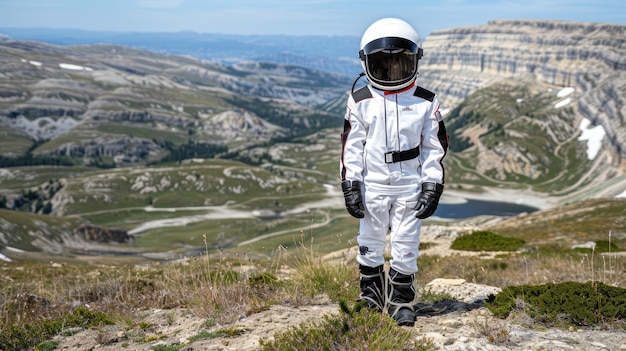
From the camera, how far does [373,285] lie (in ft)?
29.9

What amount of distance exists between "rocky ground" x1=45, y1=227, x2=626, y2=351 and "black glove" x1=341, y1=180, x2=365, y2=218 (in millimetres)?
1922

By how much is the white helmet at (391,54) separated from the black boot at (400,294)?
11.9ft

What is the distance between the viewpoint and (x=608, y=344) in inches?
272

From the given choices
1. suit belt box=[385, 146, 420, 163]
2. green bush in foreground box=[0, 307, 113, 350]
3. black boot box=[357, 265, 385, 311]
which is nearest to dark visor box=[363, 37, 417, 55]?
suit belt box=[385, 146, 420, 163]

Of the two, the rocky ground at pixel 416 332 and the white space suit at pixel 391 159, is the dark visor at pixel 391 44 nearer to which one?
the white space suit at pixel 391 159

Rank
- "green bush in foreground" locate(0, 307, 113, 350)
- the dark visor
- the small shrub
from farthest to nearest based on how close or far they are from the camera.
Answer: the small shrub → the dark visor → "green bush in foreground" locate(0, 307, 113, 350)

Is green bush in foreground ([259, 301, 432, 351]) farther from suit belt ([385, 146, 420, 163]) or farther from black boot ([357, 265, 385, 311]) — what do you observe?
suit belt ([385, 146, 420, 163])

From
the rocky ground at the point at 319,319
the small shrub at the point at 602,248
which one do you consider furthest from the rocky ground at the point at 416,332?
the small shrub at the point at 602,248

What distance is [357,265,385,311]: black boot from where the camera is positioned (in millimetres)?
9086

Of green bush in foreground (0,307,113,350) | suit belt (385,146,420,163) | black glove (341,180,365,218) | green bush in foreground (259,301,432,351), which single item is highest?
suit belt (385,146,420,163)

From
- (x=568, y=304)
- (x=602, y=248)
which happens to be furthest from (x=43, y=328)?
(x=602, y=248)

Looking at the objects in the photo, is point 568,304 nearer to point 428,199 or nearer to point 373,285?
point 428,199

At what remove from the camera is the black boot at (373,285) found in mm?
9086

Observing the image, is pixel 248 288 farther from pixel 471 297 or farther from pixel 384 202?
pixel 471 297
